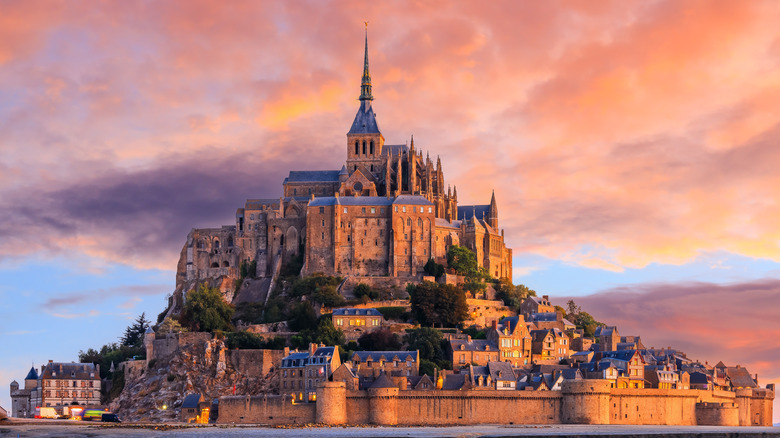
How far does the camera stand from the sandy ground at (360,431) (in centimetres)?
7888

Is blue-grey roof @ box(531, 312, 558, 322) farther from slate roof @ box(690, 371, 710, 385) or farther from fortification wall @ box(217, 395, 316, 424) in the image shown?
fortification wall @ box(217, 395, 316, 424)

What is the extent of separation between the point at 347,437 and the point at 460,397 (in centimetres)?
1464

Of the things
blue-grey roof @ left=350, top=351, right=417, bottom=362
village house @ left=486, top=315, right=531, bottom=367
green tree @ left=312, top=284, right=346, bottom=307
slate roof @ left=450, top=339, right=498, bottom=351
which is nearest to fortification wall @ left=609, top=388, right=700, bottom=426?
village house @ left=486, top=315, right=531, bottom=367

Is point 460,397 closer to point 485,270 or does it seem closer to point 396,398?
point 396,398

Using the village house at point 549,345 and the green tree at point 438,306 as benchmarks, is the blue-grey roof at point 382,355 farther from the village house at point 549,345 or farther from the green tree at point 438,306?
the village house at point 549,345

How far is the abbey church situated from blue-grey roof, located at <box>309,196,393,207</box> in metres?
0.10

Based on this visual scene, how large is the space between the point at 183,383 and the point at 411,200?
32524mm

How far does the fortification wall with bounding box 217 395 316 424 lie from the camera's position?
91.2m

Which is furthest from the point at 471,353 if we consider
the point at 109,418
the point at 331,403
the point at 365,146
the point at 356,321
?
the point at 365,146

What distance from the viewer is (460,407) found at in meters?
90.6

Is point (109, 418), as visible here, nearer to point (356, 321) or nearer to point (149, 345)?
point (149, 345)

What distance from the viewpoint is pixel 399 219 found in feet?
391

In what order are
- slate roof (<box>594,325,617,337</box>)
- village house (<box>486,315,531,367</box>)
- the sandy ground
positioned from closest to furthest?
the sandy ground
village house (<box>486,315,531,367</box>)
slate roof (<box>594,325,617,337</box>)

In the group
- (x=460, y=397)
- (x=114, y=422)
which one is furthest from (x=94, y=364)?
(x=460, y=397)
